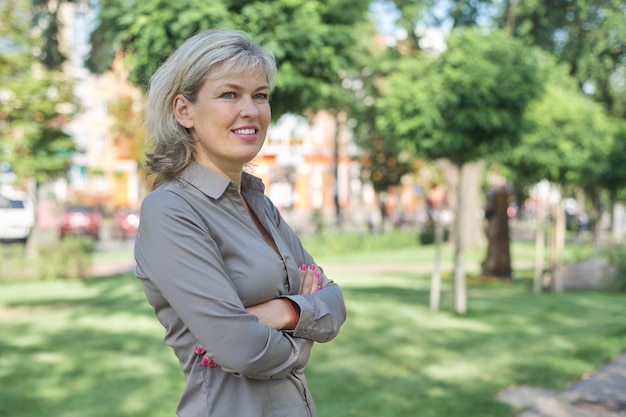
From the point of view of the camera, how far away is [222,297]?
2002 millimetres

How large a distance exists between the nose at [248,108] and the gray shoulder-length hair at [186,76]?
0.08 meters

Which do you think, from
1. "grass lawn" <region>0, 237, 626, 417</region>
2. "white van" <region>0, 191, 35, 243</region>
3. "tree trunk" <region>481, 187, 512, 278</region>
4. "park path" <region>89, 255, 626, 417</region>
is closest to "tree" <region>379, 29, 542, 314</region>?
"grass lawn" <region>0, 237, 626, 417</region>

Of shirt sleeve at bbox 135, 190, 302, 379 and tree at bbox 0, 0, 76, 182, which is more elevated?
tree at bbox 0, 0, 76, 182

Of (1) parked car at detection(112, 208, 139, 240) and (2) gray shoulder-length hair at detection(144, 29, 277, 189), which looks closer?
(2) gray shoulder-length hair at detection(144, 29, 277, 189)

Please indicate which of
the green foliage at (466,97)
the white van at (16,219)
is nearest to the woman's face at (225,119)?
the green foliage at (466,97)

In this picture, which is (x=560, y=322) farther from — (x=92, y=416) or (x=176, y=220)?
(x=176, y=220)

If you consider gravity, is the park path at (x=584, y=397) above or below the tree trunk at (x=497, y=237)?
→ below

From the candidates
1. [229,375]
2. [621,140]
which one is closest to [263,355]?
[229,375]

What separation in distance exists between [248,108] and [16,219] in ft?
104

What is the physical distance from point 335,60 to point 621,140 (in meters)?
19.6

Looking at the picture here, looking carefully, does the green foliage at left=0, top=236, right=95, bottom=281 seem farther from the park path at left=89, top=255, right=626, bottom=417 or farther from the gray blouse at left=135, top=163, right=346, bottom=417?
the gray blouse at left=135, top=163, right=346, bottom=417

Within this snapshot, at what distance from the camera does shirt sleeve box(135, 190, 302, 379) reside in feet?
6.54

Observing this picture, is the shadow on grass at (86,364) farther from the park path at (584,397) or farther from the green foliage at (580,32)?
the green foliage at (580,32)

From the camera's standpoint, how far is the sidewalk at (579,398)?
6.05 meters
